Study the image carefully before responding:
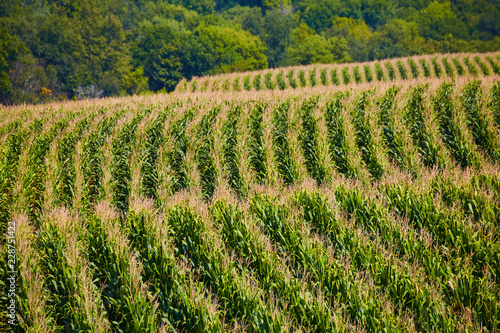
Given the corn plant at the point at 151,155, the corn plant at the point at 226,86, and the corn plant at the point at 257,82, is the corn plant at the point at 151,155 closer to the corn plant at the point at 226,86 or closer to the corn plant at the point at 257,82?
the corn plant at the point at 226,86

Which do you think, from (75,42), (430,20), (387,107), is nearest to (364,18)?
(430,20)

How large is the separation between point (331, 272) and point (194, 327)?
1989 millimetres

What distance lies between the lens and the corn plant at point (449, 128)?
10516 mm

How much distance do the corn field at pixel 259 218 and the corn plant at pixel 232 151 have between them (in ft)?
0.26

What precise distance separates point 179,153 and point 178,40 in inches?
2722

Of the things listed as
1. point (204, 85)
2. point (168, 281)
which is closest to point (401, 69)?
point (204, 85)

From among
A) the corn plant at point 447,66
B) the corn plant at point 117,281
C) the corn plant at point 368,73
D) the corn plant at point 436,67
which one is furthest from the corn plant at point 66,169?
the corn plant at point 447,66

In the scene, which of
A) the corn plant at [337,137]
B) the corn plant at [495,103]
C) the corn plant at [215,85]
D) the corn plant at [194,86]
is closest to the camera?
the corn plant at [337,137]

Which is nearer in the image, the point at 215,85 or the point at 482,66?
the point at 215,85

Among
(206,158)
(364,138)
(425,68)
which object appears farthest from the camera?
(425,68)

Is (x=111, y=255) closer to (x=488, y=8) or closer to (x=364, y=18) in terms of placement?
(x=488, y=8)

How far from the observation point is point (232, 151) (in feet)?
38.2

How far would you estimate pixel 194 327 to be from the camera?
4.43 meters

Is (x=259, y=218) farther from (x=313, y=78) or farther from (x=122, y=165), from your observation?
(x=313, y=78)
